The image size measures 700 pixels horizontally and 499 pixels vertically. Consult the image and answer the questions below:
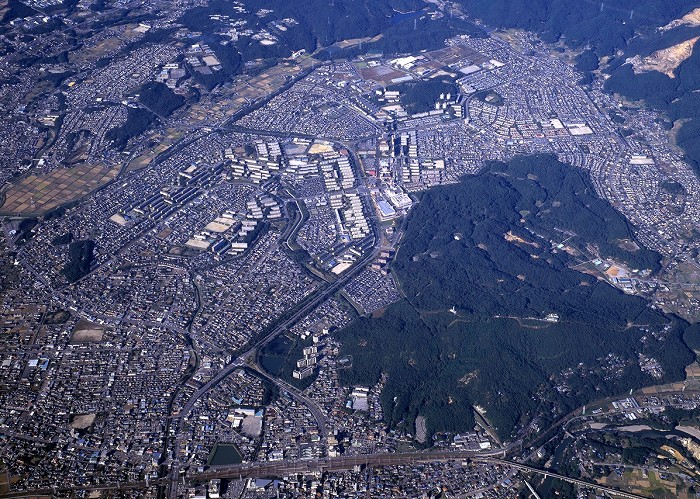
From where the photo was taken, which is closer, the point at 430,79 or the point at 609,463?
the point at 609,463

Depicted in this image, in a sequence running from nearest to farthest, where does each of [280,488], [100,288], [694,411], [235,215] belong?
[280,488]
[694,411]
[100,288]
[235,215]

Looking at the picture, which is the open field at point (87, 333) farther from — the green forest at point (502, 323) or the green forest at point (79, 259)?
the green forest at point (502, 323)

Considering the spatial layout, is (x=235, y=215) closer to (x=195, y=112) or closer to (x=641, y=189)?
(x=195, y=112)

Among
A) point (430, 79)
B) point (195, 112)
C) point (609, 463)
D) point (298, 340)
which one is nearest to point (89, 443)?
point (298, 340)

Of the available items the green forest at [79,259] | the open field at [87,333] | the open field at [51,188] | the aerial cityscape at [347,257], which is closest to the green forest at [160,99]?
the aerial cityscape at [347,257]

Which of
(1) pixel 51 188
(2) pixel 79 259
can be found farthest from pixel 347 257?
(1) pixel 51 188

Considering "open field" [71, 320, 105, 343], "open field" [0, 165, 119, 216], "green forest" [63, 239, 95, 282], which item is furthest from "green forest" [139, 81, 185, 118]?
"open field" [71, 320, 105, 343]

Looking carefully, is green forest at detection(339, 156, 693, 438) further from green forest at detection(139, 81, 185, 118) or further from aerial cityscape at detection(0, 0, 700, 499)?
green forest at detection(139, 81, 185, 118)
